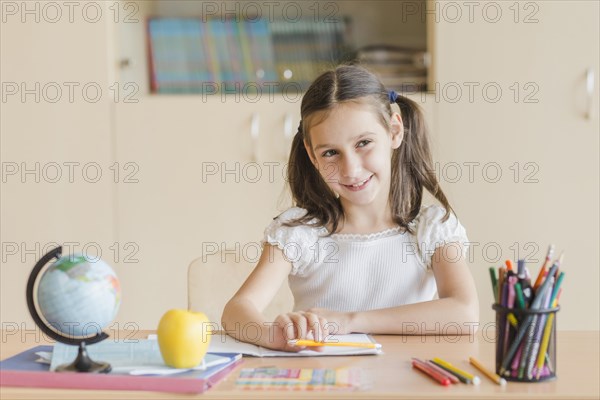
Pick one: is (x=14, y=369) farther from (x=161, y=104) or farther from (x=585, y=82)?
(x=585, y=82)

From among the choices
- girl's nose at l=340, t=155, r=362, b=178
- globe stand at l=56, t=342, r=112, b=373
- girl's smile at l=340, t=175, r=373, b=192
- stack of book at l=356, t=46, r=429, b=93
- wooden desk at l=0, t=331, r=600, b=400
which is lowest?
wooden desk at l=0, t=331, r=600, b=400

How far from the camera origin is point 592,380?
1.14 meters

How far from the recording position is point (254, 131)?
2.65 meters

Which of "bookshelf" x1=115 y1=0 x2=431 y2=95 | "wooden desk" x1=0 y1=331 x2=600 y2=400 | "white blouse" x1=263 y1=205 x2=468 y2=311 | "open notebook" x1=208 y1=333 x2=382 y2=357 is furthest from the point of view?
"bookshelf" x1=115 y1=0 x2=431 y2=95

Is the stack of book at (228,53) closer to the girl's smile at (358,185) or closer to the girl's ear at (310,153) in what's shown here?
the girl's ear at (310,153)

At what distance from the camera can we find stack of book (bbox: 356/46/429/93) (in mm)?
2744

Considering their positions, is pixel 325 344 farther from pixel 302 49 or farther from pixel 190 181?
pixel 302 49

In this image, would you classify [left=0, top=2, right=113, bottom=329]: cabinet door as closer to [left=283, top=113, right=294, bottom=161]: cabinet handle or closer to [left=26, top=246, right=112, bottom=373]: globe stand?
[left=283, top=113, right=294, bottom=161]: cabinet handle

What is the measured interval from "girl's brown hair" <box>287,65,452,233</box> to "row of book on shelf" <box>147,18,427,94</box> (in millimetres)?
920

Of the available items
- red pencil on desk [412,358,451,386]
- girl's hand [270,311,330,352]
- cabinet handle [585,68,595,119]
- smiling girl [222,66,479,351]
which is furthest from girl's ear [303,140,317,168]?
cabinet handle [585,68,595,119]

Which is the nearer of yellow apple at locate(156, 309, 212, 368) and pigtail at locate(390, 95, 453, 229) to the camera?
Answer: yellow apple at locate(156, 309, 212, 368)

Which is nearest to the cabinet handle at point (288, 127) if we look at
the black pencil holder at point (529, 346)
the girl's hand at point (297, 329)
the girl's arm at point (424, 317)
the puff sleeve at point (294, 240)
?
the puff sleeve at point (294, 240)

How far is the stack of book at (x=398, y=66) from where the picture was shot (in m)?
2.74

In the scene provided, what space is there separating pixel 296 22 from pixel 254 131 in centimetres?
45
